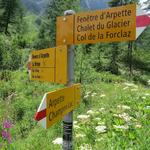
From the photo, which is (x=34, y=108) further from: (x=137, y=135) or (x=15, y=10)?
(x=15, y=10)

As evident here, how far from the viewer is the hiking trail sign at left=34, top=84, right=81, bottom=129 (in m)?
2.99

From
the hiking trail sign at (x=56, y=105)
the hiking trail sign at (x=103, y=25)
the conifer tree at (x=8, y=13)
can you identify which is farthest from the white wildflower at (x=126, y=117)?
the conifer tree at (x=8, y=13)

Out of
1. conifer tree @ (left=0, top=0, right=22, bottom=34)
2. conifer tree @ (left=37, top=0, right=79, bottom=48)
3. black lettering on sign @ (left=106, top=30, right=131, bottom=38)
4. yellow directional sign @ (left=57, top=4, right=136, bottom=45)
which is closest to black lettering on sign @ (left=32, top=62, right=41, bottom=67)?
yellow directional sign @ (left=57, top=4, right=136, bottom=45)

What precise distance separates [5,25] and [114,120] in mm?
45304

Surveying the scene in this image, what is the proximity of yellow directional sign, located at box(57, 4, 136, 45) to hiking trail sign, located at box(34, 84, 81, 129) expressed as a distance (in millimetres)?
501

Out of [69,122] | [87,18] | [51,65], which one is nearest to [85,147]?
[69,122]

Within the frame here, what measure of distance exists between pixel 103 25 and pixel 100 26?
0.03 meters

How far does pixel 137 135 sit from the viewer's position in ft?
17.6

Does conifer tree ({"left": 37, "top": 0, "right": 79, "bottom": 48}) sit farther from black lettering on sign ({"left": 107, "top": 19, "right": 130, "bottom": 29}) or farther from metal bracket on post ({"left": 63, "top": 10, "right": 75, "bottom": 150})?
black lettering on sign ({"left": 107, "top": 19, "right": 130, "bottom": 29})

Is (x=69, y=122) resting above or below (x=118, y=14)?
below

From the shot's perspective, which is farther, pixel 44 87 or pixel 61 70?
pixel 44 87

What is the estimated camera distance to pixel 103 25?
3322 millimetres

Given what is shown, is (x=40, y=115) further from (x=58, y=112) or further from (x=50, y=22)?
(x=50, y=22)

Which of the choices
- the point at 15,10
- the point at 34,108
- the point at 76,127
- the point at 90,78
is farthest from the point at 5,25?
the point at 76,127
